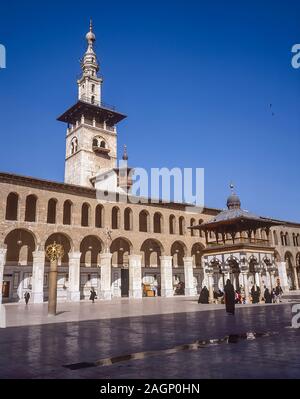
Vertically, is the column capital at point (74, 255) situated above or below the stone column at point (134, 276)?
above

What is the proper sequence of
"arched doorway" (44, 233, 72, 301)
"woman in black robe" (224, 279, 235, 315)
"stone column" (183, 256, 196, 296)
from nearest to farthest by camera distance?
1. "woman in black robe" (224, 279, 235, 315)
2. "arched doorway" (44, 233, 72, 301)
3. "stone column" (183, 256, 196, 296)

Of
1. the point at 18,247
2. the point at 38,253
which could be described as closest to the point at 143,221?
the point at 18,247

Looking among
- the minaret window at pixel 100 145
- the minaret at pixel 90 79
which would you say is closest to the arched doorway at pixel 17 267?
the minaret window at pixel 100 145

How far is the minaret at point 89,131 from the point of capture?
135ft

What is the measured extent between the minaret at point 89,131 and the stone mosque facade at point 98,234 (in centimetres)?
13

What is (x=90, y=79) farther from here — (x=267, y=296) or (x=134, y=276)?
(x=267, y=296)

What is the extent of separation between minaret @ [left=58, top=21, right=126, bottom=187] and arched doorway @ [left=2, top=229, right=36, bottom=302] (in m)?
12.0

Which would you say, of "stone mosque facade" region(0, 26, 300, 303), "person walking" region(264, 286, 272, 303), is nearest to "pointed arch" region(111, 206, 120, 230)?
"stone mosque facade" region(0, 26, 300, 303)

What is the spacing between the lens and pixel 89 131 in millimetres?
42375

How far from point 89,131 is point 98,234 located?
17468 mm

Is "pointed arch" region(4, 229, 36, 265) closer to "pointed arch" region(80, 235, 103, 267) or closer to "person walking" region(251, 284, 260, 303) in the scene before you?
"pointed arch" region(80, 235, 103, 267)

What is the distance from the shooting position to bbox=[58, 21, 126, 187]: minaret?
4128 centimetres

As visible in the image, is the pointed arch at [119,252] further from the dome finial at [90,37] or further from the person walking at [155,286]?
the dome finial at [90,37]
